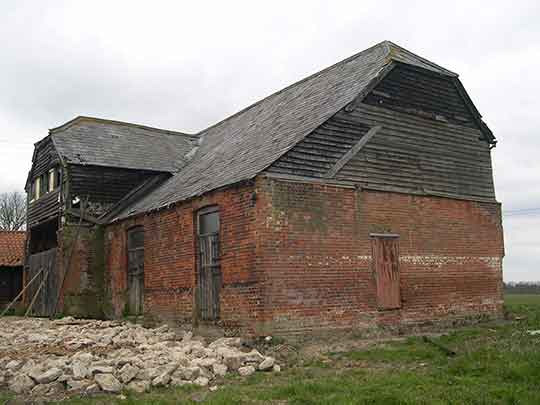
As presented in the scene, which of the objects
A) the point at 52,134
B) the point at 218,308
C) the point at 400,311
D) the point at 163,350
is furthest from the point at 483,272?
the point at 52,134

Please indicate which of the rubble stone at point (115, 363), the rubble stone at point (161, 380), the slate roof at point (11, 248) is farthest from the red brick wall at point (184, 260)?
the slate roof at point (11, 248)

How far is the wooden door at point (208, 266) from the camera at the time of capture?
14.2 metres

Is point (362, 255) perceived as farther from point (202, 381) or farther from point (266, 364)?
point (202, 381)

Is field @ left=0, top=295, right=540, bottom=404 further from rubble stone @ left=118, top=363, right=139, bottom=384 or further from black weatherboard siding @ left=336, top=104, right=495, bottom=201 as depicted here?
black weatherboard siding @ left=336, top=104, right=495, bottom=201

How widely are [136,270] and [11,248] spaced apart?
13.9 metres

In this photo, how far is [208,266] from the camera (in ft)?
47.5

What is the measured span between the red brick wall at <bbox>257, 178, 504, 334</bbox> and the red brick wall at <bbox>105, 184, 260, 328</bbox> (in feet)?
1.78

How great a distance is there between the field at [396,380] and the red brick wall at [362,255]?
199cm

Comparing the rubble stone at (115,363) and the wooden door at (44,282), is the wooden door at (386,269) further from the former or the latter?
the wooden door at (44,282)

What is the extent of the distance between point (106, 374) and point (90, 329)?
741 centimetres

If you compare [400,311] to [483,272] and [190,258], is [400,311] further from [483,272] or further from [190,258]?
[190,258]

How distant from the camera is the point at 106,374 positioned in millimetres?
8758

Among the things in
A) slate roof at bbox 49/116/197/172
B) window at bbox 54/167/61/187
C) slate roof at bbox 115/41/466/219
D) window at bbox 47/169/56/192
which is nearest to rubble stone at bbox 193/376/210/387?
slate roof at bbox 115/41/466/219

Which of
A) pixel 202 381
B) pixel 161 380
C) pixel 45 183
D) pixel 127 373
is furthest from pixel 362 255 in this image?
pixel 45 183
